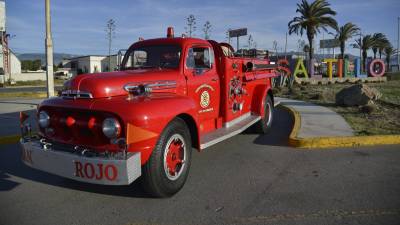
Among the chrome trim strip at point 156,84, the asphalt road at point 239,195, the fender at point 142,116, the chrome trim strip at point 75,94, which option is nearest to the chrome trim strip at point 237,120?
the asphalt road at point 239,195

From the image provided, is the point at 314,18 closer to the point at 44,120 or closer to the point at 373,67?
the point at 373,67

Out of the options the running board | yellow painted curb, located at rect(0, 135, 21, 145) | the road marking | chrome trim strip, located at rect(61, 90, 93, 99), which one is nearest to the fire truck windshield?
the running board

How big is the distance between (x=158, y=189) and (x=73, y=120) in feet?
4.25

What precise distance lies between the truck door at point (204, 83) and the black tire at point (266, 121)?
2034mm

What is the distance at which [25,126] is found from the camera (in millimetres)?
5012

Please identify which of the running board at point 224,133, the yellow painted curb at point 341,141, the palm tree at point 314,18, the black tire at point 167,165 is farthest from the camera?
the palm tree at point 314,18

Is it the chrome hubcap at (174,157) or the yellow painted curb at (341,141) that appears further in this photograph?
the yellow painted curb at (341,141)

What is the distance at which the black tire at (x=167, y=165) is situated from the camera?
4.32 meters

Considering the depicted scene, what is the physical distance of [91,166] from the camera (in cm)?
404

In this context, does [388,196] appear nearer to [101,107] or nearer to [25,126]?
[101,107]

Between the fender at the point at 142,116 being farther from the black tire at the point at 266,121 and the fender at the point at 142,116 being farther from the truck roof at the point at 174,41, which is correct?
the black tire at the point at 266,121

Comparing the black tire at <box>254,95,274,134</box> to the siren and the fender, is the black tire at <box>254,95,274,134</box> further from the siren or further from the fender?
the fender

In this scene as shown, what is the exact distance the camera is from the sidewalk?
768 centimetres

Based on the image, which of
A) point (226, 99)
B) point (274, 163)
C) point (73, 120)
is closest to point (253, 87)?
point (226, 99)
